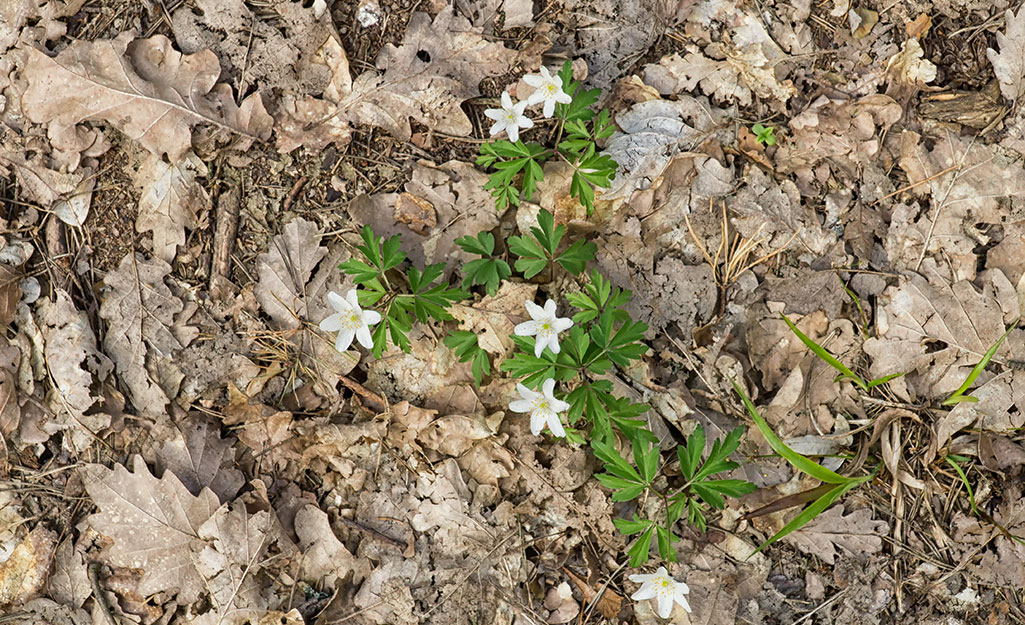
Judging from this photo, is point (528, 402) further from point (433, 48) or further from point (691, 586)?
point (433, 48)

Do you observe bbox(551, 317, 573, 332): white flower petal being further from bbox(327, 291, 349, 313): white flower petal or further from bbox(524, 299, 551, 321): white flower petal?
bbox(327, 291, 349, 313): white flower petal

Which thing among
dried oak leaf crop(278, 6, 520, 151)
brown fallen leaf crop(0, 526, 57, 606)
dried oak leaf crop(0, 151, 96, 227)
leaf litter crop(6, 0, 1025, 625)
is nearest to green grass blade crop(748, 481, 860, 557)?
leaf litter crop(6, 0, 1025, 625)

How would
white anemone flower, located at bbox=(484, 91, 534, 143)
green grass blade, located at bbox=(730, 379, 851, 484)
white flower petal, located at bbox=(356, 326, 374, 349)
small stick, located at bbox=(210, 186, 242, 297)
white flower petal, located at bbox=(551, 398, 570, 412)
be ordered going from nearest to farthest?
white flower petal, located at bbox=(551, 398, 570, 412) < white flower petal, located at bbox=(356, 326, 374, 349) < green grass blade, located at bbox=(730, 379, 851, 484) < white anemone flower, located at bbox=(484, 91, 534, 143) < small stick, located at bbox=(210, 186, 242, 297)

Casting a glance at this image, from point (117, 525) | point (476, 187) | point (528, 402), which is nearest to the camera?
point (528, 402)

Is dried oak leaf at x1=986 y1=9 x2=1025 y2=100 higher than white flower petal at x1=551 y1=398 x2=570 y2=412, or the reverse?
dried oak leaf at x1=986 y1=9 x2=1025 y2=100

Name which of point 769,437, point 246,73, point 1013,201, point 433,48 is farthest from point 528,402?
point 1013,201

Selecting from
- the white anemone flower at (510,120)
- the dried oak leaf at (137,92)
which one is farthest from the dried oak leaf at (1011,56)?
the dried oak leaf at (137,92)
